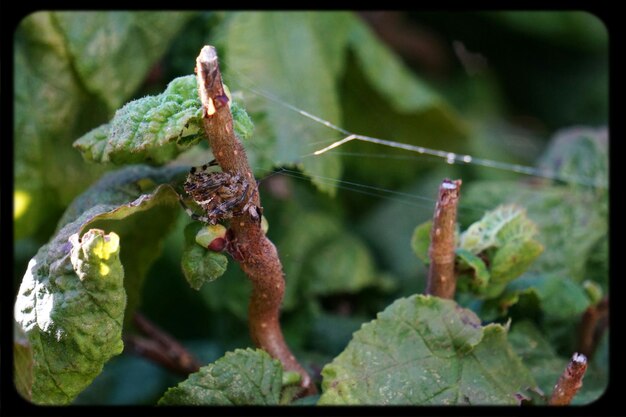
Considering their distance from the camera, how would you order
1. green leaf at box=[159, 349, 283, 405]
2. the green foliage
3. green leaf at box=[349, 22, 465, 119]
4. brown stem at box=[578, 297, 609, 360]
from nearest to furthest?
1. green leaf at box=[159, 349, 283, 405]
2. the green foliage
3. brown stem at box=[578, 297, 609, 360]
4. green leaf at box=[349, 22, 465, 119]

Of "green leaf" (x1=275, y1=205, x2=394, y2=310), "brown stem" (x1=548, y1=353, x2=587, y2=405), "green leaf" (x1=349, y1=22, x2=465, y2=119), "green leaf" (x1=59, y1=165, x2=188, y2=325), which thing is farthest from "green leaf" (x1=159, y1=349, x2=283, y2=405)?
"green leaf" (x1=349, y1=22, x2=465, y2=119)

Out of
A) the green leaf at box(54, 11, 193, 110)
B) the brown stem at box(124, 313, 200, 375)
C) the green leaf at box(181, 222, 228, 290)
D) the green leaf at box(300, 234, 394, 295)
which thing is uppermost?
the green leaf at box(54, 11, 193, 110)

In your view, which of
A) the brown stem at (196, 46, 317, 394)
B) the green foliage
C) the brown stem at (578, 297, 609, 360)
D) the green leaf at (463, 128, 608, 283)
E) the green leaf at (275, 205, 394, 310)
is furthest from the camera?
the green leaf at (275, 205, 394, 310)

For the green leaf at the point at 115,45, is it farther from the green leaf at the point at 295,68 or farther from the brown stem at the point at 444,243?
the brown stem at the point at 444,243

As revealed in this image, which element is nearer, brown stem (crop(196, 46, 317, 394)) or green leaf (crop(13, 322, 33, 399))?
brown stem (crop(196, 46, 317, 394))

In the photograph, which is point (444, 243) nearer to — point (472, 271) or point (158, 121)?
point (472, 271)

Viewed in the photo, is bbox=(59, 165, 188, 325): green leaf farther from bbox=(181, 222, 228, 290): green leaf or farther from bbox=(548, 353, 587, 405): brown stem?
bbox=(548, 353, 587, 405): brown stem

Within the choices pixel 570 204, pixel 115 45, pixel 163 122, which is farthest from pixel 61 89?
pixel 570 204
